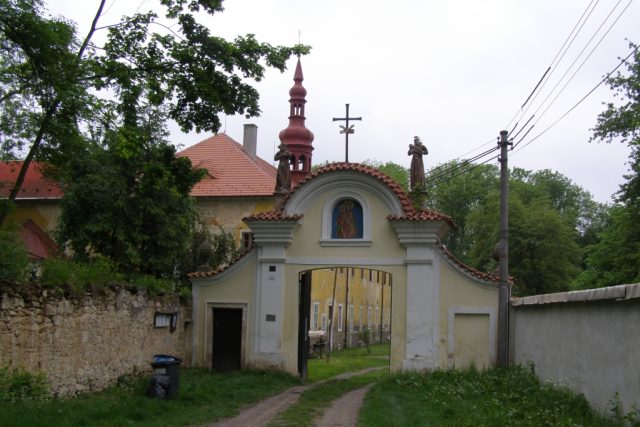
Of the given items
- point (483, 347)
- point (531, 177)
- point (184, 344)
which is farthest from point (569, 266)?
point (184, 344)

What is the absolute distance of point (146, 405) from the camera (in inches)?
460

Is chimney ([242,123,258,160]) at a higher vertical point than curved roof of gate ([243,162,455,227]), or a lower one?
higher

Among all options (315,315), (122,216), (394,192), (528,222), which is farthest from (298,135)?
(528,222)

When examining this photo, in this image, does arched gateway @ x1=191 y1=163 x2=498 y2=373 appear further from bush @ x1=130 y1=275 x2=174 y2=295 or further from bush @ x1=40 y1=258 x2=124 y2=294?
bush @ x1=40 y1=258 x2=124 y2=294

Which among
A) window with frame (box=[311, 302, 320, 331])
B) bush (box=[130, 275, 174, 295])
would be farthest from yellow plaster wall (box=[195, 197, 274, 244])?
bush (box=[130, 275, 174, 295])

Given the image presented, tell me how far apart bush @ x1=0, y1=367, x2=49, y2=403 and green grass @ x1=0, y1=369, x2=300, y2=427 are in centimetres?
18

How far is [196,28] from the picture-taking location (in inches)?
486

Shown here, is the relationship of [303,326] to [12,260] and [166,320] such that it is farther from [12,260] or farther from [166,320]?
[12,260]

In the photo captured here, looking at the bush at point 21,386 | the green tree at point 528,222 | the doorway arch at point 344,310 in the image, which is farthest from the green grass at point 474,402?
the green tree at point 528,222

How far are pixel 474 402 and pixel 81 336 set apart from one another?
7.22 meters

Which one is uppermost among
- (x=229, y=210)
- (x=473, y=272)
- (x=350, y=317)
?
Result: (x=229, y=210)

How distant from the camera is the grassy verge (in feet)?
38.1

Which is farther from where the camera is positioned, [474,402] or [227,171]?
[227,171]

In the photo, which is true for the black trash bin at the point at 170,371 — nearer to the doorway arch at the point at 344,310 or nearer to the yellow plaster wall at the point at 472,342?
the yellow plaster wall at the point at 472,342
